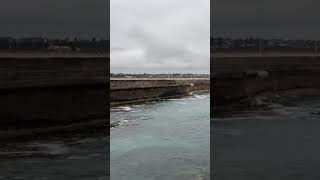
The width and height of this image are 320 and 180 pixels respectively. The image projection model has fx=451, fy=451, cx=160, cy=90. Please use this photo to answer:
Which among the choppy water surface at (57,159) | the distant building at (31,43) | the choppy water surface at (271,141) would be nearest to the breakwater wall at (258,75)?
the choppy water surface at (271,141)

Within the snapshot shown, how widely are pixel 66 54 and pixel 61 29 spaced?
1.57ft

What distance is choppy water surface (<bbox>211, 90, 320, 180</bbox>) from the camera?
8.34 m

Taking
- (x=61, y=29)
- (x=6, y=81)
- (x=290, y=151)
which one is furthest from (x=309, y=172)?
(x=6, y=81)

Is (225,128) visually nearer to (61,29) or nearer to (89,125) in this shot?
(89,125)

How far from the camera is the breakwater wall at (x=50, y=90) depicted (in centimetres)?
820

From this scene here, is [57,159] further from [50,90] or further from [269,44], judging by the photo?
[269,44]

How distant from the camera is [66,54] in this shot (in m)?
8.49

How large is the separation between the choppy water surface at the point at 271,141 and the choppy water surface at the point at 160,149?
3.30ft

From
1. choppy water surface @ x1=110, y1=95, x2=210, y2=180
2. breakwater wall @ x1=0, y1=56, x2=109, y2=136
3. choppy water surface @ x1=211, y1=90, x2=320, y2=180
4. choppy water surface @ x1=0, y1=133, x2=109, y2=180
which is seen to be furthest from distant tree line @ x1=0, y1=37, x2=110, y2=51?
choppy water surface @ x1=110, y1=95, x2=210, y2=180

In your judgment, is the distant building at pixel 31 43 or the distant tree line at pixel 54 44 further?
the distant building at pixel 31 43

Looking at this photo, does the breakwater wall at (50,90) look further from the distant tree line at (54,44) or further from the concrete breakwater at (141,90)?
the concrete breakwater at (141,90)

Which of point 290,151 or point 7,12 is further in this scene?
point 290,151

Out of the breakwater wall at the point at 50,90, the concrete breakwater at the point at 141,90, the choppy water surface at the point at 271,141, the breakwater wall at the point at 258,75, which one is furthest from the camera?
the concrete breakwater at the point at 141,90

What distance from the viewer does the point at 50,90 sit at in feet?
27.6
